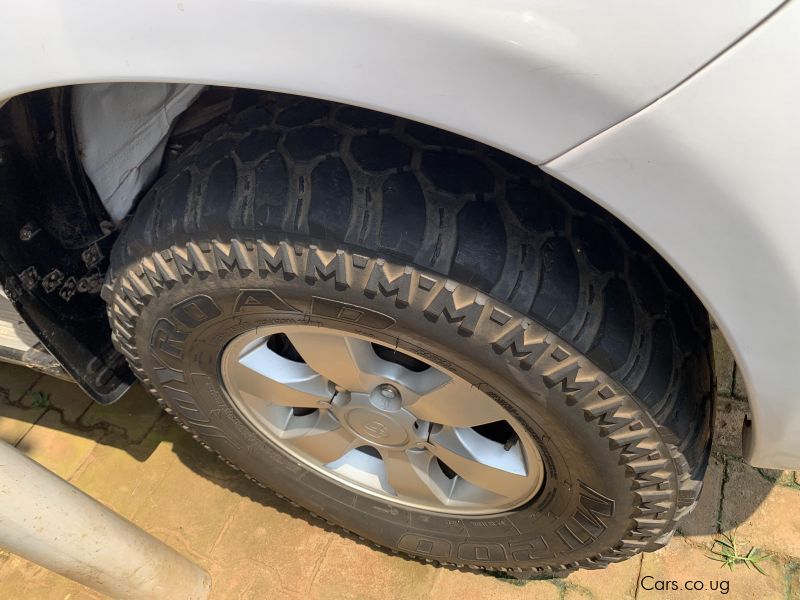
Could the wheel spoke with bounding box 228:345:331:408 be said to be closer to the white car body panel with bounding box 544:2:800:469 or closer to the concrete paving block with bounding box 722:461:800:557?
the white car body panel with bounding box 544:2:800:469

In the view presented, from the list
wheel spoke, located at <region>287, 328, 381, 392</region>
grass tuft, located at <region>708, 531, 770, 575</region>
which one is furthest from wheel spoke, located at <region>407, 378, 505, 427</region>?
grass tuft, located at <region>708, 531, 770, 575</region>

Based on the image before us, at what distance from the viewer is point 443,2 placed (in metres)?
0.74

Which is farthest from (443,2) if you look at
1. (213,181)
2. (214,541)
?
(214,541)

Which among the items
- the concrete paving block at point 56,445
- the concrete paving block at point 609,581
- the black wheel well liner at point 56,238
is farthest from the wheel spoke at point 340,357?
the concrete paving block at point 56,445

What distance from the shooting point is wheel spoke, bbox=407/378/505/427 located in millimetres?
1232

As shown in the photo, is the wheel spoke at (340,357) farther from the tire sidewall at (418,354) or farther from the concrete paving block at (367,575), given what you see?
the concrete paving block at (367,575)

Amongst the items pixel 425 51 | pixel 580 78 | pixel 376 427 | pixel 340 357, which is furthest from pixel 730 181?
pixel 376 427

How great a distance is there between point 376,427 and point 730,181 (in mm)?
917

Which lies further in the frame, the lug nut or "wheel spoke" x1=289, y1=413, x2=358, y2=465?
"wheel spoke" x1=289, y1=413, x2=358, y2=465

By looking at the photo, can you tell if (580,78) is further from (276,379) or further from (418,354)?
(276,379)

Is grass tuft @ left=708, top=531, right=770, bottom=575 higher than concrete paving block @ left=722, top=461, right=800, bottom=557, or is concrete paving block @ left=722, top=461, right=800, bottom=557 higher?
concrete paving block @ left=722, top=461, right=800, bottom=557

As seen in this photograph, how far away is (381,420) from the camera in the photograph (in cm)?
144

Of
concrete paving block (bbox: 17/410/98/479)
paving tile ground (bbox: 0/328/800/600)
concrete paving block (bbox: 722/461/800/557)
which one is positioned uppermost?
concrete paving block (bbox: 722/461/800/557)

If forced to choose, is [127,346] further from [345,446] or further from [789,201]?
[789,201]
